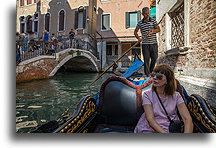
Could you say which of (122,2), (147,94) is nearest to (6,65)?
(147,94)

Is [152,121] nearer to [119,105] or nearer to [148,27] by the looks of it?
[119,105]

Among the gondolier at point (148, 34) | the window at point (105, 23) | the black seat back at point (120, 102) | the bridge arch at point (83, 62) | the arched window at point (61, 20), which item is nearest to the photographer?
the black seat back at point (120, 102)

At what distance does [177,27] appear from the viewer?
2172mm

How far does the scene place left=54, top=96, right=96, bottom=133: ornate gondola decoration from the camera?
64 centimetres

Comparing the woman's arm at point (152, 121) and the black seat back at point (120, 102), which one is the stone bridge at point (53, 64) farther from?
the woman's arm at point (152, 121)

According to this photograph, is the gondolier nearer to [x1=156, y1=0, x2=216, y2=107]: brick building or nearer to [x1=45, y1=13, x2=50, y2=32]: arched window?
[x1=156, y1=0, x2=216, y2=107]: brick building

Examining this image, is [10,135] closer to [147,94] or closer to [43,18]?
[147,94]

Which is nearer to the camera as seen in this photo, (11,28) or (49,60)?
(11,28)

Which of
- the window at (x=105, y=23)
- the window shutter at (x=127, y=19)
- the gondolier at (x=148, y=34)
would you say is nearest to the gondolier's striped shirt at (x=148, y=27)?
the gondolier at (x=148, y=34)

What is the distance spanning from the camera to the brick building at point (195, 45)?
1.22m

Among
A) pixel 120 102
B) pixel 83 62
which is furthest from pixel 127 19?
pixel 83 62

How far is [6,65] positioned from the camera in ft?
2.70

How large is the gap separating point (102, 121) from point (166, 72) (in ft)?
1.41

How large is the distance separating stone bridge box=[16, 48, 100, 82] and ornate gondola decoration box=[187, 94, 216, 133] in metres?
1.85
